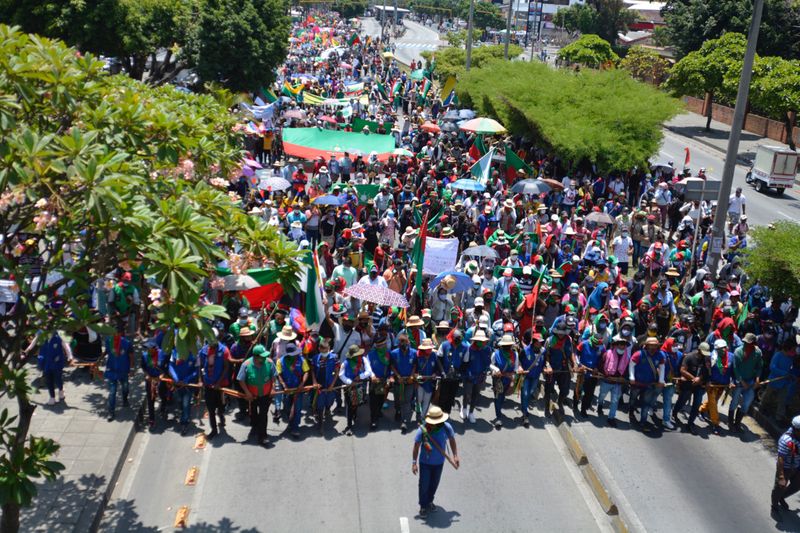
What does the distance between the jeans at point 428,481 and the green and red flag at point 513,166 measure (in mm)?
16031

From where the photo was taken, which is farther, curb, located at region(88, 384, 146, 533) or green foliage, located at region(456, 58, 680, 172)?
green foliage, located at region(456, 58, 680, 172)

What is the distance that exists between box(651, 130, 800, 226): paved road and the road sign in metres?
7.67

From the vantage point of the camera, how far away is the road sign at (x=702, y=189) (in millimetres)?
16312

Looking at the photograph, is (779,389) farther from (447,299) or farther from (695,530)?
(447,299)

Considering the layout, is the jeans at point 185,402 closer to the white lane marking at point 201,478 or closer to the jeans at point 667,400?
the white lane marking at point 201,478

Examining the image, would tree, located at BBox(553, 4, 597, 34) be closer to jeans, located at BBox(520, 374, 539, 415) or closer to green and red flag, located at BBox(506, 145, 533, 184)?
green and red flag, located at BBox(506, 145, 533, 184)

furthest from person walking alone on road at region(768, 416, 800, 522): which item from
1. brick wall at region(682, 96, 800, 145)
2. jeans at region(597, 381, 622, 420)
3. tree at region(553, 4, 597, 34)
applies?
tree at region(553, 4, 597, 34)

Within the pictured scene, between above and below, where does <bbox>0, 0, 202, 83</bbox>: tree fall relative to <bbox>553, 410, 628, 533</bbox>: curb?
above

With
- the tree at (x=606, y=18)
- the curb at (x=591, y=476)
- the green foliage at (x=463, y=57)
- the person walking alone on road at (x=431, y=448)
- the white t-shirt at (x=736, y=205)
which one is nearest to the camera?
the person walking alone on road at (x=431, y=448)

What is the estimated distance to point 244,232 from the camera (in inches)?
335

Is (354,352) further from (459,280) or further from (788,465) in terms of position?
(788,465)

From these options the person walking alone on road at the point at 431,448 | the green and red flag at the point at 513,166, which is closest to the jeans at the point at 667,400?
the person walking alone on road at the point at 431,448

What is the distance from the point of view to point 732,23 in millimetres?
50344

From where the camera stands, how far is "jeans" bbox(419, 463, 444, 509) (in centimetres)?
928
